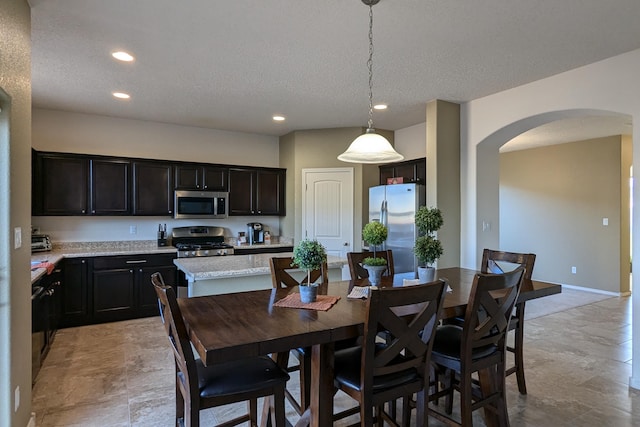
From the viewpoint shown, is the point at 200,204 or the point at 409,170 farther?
the point at 200,204

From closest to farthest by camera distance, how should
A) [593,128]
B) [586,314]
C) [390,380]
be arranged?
[390,380] → [586,314] → [593,128]

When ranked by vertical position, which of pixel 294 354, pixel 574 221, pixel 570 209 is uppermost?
pixel 570 209

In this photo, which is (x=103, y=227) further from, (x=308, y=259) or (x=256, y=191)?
(x=308, y=259)

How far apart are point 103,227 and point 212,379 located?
13.9ft

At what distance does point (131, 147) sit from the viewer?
17.0ft

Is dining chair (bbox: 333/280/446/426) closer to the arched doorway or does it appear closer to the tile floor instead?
the tile floor

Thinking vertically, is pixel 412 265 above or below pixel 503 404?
above

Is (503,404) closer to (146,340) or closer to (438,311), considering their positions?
(438,311)

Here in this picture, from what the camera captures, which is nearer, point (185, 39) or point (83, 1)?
point (83, 1)

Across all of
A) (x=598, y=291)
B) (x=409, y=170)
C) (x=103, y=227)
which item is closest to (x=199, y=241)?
(x=103, y=227)

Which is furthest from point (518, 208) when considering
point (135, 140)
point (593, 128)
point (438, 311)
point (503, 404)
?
point (135, 140)

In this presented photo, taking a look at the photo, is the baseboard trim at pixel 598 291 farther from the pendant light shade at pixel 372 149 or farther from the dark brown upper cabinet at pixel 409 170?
the pendant light shade at pixel 372 149

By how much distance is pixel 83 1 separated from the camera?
2324mm

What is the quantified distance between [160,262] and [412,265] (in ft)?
10.7
